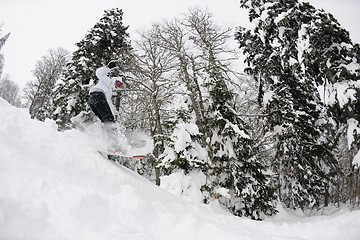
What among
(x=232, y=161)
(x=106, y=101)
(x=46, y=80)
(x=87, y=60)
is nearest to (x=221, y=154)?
(x=232, y=161)

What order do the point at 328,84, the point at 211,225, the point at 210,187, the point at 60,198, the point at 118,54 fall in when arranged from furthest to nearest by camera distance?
the point at 118,54
the point at 210,187
the point at 328,84
the point at 211,225
the point at 60,198

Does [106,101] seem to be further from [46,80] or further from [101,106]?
[46,80]

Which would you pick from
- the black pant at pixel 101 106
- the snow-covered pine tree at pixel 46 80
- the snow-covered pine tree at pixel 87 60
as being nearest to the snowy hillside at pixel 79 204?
the black pant at pixel 101 106

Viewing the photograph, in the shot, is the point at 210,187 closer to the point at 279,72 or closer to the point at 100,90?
the point at 100,90

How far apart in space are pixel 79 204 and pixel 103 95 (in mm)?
3483

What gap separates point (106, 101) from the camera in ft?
19.7

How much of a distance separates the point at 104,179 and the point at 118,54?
11.2 m

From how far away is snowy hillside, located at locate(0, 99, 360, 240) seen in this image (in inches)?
93.4

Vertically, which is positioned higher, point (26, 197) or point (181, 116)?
point (181, 116)

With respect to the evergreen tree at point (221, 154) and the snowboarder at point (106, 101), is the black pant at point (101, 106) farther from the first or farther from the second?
the evergreen tree at point (221, 154)

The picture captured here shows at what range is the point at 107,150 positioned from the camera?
6.21 m

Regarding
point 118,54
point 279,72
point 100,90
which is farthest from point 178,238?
point 118,54

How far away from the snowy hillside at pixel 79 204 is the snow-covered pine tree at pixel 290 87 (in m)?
5.75

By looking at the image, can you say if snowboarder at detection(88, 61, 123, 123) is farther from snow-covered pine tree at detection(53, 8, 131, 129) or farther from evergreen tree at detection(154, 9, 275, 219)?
snow-covered pine tree at detection(53, 8, 131, 129)
